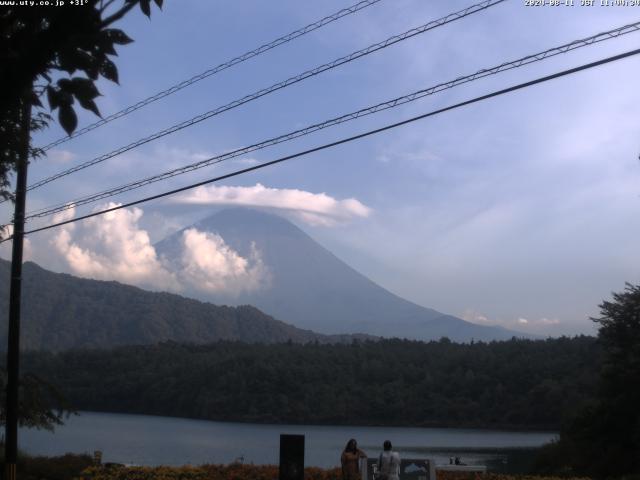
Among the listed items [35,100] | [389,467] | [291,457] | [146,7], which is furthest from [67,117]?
[291,457]

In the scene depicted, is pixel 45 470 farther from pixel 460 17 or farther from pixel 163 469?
pixel 460 17

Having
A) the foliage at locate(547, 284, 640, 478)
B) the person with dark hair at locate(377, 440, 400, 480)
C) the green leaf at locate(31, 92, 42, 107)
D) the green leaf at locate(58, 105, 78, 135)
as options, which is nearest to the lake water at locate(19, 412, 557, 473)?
the foliage at locate(547, 284, 640, 478)

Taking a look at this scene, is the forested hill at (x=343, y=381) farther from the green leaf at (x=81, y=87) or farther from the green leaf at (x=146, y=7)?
the green leaf at (x=81, y=87)

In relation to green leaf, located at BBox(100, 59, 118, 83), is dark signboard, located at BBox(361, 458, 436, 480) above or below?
below

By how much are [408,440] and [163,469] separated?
4525cm

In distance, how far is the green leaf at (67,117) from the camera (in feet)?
13.5

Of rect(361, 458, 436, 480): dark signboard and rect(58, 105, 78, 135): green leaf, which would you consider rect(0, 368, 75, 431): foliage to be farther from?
rect(58, 105, 78, 135): green leaf

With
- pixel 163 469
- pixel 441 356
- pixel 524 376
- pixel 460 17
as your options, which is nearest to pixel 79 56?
pixel 460 17

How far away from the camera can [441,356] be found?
98.2 metres

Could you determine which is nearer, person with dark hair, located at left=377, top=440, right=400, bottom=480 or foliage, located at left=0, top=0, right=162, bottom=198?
foliage, located at left=0, top=0, right=162, bottom=198

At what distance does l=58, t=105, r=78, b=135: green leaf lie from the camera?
412cm

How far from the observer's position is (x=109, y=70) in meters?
4.41

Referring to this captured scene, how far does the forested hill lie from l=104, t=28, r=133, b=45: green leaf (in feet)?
234

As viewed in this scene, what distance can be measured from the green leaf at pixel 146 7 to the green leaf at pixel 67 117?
63cm
